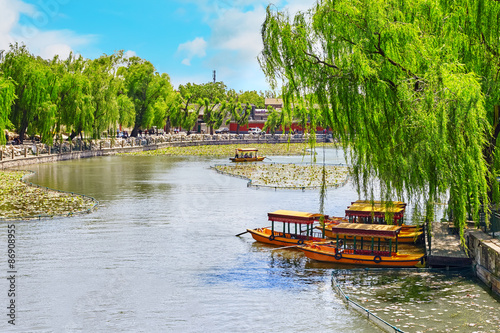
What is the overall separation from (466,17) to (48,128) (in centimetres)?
4855

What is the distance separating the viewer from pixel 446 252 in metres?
21.0

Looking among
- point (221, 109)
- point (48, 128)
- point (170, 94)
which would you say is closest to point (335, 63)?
point (48, 128)

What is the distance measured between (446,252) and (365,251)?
9.46 feet

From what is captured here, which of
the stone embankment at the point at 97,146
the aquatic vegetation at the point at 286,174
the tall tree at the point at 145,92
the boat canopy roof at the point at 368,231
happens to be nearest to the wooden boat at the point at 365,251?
the boat canopy roof at the point at 368,231

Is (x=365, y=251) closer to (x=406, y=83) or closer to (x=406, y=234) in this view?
(x=406, y=234)

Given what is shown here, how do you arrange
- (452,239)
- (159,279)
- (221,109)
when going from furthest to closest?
1. (221,109)
2. (452,239)
3. (159,279)

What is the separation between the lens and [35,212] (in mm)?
31141

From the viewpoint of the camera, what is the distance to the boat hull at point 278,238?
24575 millimetres

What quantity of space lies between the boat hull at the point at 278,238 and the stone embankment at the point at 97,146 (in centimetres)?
920

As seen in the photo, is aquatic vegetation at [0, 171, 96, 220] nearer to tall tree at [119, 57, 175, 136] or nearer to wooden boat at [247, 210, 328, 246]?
wooden boat at [247, 210, 328, 246]

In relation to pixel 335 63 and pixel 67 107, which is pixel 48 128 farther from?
pixel 335 63

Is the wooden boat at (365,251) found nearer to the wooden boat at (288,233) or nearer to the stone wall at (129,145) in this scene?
the wooden boat at (288,233)

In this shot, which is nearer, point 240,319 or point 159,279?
point 240,319

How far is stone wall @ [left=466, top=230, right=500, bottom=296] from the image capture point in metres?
18.1
